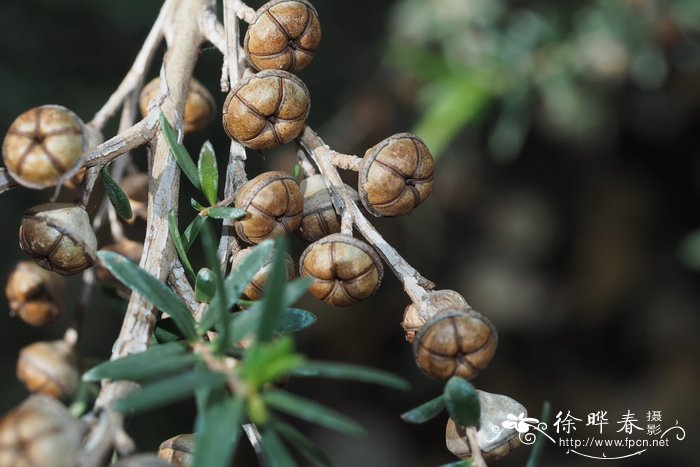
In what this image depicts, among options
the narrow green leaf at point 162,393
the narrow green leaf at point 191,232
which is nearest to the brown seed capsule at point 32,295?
the narrow green leaf at point 191,232

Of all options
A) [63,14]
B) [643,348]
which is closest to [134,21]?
[63,14]

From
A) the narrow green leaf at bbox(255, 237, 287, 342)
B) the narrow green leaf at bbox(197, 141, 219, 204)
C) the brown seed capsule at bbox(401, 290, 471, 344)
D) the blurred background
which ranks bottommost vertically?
the narrow green leaf at bbox(255, 237, 287, 342)

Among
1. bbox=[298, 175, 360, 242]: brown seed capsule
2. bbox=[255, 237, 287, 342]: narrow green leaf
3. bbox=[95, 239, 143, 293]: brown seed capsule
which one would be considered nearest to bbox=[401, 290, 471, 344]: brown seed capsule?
bbox=[298, 175, 360, 242]: brown seed capsule

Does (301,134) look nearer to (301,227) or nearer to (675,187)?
(301,227)

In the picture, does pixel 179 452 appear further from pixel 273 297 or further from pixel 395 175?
pixel 395 175

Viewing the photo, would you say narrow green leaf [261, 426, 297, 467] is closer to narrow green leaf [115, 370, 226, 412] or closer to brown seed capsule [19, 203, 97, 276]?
narrow green leaf [115, 370, 226, 412]
